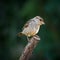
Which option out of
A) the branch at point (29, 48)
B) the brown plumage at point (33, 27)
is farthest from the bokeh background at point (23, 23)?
the branch at point (29, 48)

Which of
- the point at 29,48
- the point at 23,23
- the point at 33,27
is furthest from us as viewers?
the point at 23,23

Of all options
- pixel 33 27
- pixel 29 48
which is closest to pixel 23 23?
pixel 33 27

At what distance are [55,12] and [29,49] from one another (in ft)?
12.1

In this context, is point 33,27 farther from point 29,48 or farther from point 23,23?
point 23,23

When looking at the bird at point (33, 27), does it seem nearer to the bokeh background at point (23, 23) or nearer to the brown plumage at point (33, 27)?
the brown plumage at point (33, 27)

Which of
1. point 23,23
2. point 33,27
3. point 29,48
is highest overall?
point 23,23

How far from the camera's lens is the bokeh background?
342 inches

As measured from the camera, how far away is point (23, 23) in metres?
9.25

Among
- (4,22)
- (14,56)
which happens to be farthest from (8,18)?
(14,56)

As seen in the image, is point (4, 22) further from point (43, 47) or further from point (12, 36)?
point (43, 47)

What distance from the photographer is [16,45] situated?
9.33 m

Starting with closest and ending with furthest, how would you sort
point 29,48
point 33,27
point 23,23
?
point 29,48 < point 33,27 < point 23,23

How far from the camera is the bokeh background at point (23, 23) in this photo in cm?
870

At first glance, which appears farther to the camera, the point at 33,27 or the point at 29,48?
the point at 33,27
